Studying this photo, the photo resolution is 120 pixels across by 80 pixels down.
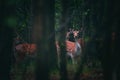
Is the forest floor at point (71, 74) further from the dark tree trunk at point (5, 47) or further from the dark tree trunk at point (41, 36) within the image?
the dark tree trunk at point (41, 36)

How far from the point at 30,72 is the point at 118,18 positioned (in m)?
6.86

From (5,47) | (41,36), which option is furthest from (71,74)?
(41,36)

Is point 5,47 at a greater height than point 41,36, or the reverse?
point 41,36

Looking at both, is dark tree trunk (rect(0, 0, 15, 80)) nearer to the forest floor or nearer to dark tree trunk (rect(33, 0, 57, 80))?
the forest floor

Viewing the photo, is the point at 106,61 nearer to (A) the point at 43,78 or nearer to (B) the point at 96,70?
(A) the point at 43,78

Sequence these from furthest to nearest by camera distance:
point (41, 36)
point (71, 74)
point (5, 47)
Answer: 1. point (71, 74)
2. point (5, 47)
3. point (41, 36)

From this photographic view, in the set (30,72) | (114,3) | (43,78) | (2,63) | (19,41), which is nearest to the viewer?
(114,3)

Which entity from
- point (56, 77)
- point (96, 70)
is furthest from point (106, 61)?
point (96, 70)

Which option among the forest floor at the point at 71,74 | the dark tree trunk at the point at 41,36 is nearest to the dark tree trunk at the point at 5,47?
the forest floor at the point at 71,74

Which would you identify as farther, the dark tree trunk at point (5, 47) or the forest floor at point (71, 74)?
the forest floor at point (71, 74)

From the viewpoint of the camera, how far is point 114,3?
570 cm

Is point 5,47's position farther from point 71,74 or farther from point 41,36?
point 41,36

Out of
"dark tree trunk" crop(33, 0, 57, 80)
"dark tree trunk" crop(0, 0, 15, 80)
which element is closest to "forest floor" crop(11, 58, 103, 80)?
"dark tree trunk" crop(0, 0, 15, 80)

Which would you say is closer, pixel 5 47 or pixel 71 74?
pixel 5 47
